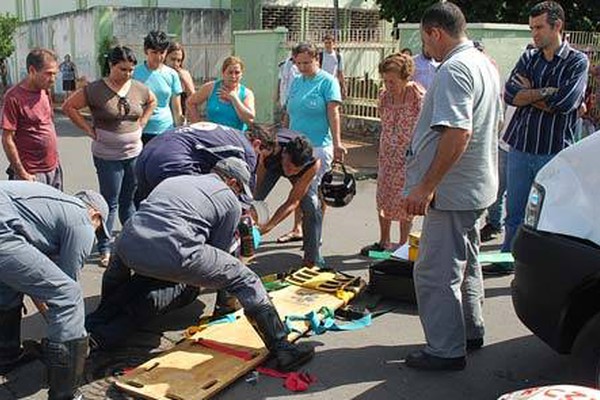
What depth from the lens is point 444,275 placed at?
3.62 meters

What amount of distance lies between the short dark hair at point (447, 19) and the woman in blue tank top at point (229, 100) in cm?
250

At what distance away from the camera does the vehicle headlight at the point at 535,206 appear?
3279mm

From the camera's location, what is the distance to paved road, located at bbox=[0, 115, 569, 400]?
359cm

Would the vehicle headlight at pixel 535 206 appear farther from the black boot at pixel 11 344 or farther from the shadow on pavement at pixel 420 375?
the black boot at pixel 11 344

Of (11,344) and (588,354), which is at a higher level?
(588,354)

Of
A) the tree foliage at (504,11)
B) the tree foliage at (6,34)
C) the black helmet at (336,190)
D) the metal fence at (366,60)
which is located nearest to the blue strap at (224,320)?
the black helmet at (336,190)

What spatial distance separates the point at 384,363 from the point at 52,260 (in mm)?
1890

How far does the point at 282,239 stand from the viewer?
637 centimetres

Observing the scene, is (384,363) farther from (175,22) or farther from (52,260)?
(175,22)

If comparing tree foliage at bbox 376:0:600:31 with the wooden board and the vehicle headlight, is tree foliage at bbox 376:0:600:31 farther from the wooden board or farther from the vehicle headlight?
the vehicle headlight

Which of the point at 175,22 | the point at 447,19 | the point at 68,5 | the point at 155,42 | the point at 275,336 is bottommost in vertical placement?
the point at 275,336

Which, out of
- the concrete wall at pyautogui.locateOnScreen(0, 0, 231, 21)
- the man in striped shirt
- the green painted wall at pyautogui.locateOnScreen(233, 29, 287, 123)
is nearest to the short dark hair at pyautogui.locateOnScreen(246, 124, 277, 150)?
the man in striped shirt

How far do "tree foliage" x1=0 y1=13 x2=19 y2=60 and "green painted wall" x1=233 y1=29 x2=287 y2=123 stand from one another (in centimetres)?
2024

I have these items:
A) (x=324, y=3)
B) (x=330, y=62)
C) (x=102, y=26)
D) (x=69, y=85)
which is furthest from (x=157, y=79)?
(x=324, y=3)
